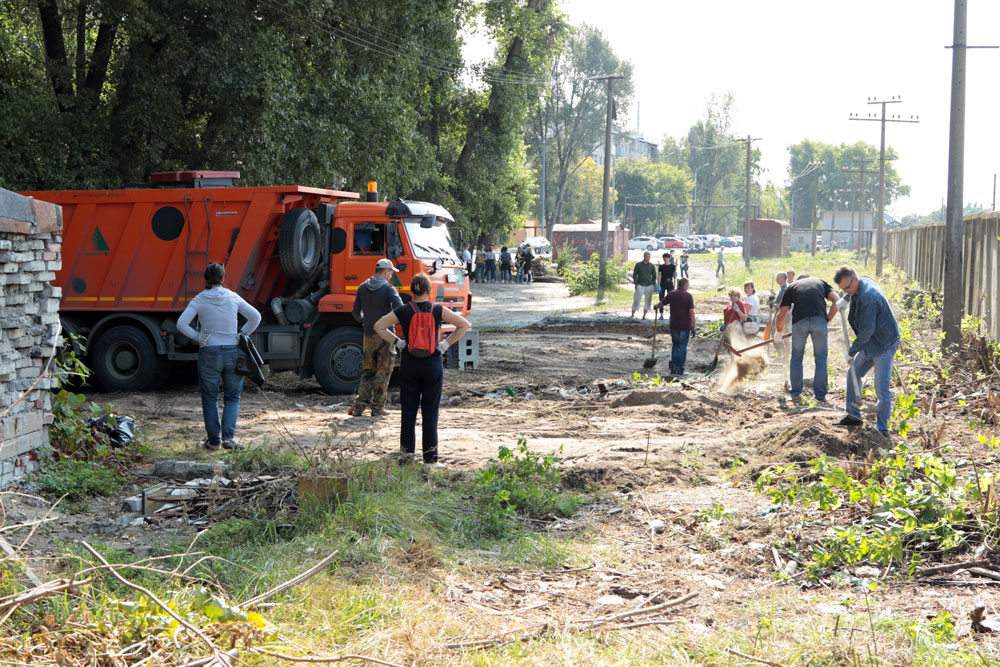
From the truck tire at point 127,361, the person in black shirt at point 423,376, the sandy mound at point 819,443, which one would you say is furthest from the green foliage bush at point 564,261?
the person in black shirt at point 423,376

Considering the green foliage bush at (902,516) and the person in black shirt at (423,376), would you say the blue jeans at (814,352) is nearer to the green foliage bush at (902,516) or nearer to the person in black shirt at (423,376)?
the green foliage bush at (902,516)

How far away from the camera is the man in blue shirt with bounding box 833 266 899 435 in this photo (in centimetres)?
875

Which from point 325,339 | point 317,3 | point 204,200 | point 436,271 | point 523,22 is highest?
point 523,22

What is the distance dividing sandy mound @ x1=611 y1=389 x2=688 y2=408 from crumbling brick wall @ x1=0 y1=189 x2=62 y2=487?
6642mm

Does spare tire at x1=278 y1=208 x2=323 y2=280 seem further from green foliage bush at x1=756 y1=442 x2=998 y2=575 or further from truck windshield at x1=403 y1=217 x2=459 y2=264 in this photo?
green foliage bush at x1=756 y1=442 x2=998 y2=575

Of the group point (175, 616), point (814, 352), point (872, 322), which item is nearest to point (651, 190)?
point (814, 352)

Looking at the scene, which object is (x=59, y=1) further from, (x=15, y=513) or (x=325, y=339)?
(x=15, y=513)

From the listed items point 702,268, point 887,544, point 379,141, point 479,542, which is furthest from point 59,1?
point 702,268

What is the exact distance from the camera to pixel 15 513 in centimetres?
670

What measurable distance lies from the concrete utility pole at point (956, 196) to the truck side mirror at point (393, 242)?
7.97 m

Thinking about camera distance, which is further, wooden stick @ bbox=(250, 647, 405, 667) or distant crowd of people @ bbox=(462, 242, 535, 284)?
distant crowd of people @ bbox=(462, 242, 535, 284)

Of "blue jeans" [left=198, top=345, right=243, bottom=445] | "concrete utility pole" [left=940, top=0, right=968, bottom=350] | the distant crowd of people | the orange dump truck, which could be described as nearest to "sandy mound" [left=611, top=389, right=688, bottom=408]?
the orange dump truck

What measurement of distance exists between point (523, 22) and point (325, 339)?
21.8 m

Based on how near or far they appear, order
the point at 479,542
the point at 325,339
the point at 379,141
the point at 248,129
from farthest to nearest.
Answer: the point at 379,141 < the point at 248,129 < the point at 325,339 < the point at 479,542
